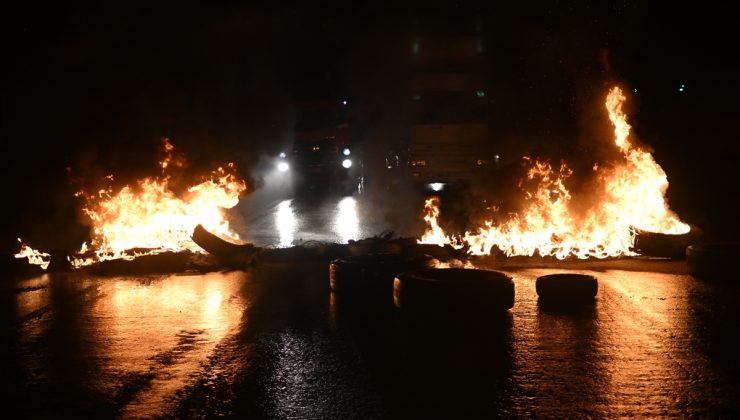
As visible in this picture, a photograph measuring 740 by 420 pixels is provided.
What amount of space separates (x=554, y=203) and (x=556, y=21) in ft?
34.7

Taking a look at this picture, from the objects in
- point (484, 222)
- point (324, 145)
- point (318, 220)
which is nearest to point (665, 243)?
point (484, 222)

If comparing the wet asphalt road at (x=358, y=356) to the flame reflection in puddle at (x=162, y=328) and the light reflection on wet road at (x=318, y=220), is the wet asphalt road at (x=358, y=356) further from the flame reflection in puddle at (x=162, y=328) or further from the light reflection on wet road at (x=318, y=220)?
the light reflection on wet road at (x=318, y=220)

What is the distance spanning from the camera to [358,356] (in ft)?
23.4

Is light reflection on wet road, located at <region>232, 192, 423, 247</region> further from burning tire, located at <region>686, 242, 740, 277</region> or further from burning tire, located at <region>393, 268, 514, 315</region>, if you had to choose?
burning tire, located at <region>393, 268, 514, 315</region>

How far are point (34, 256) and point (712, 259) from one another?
1333cm

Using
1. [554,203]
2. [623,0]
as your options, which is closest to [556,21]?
[623,0]

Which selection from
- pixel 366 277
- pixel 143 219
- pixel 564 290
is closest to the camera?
pixel 564 290

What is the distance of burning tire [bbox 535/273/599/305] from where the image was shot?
9445mm

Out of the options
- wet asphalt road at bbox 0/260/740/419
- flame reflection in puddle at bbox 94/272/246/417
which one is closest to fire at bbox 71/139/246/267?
flame reflection in puddle at bbox 94/272/246/417

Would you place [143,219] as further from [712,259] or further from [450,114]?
[450,114]

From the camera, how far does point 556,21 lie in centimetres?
2352

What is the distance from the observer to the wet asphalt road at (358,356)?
563 cm

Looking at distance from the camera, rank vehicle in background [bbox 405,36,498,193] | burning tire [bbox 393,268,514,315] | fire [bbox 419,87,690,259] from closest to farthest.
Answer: burning tire [bbox 393,268,514,315] → fire [bbox 419,87,690,259] → vehicle in background [bbox 405,36,498,193]

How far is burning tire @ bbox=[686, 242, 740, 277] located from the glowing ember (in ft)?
41.6
